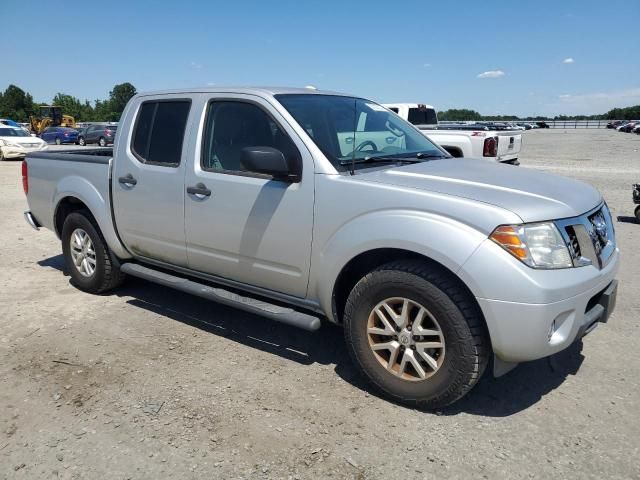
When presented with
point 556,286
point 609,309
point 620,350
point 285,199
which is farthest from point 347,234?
point 620,350

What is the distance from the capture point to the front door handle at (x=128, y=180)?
14.4ft

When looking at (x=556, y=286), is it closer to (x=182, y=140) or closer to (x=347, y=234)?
(x=347, y=234)

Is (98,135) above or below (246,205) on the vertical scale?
above

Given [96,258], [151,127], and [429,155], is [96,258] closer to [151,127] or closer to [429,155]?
[151,127]

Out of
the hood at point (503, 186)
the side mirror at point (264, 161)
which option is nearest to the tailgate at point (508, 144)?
the hood at point (503, 186)

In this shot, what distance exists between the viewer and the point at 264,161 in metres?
3.25

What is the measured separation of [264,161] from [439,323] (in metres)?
1.43

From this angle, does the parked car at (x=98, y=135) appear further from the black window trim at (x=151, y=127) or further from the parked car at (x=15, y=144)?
the black window trim at (x=151, y=127)

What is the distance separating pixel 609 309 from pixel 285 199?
2.10 meters

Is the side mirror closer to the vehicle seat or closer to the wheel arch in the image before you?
the vehicle seat

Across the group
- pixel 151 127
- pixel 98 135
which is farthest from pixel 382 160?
pixel 98 135

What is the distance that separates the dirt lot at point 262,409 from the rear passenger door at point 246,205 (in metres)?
0.67

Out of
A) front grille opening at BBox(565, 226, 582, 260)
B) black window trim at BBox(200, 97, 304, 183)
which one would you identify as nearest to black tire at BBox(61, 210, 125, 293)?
black window trim at BBox(200, 97, 304, 183)

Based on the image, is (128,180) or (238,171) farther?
(128,180)
